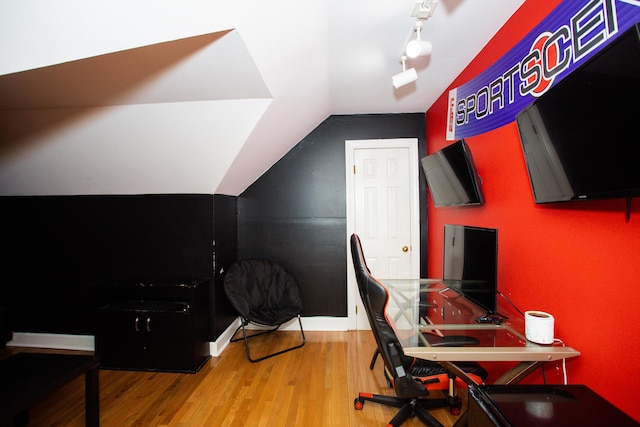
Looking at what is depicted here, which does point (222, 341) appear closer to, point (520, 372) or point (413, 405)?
point (413, 405)

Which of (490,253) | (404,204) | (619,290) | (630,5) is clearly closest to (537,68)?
(630,5)

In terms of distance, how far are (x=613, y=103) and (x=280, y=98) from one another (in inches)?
75.6

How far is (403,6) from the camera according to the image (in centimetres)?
176

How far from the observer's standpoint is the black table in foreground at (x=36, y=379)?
142 centimetres

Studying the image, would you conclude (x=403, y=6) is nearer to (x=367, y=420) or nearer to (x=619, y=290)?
(x=619, y=290)

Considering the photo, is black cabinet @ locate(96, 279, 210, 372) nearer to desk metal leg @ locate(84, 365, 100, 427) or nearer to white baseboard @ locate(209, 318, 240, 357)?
white baseboard @ locate(209, 318, 240, 357)

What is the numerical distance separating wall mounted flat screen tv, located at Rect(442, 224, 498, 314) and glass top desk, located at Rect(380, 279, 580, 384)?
0.37 feet

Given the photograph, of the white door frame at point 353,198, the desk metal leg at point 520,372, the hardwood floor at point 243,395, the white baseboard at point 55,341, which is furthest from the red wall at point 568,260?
the white baseboard at point 55,341

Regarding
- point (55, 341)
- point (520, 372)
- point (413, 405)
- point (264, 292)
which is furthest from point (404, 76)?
point (55, 341)

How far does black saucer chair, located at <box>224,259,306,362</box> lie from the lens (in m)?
3.03

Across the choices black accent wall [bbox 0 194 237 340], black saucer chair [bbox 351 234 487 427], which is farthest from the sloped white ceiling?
black saucer chair [bbox 351 234 487 427]

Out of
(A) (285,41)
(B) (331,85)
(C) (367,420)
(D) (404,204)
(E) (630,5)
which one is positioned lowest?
(C) (367,420)

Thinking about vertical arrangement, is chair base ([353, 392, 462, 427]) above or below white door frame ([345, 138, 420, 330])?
below

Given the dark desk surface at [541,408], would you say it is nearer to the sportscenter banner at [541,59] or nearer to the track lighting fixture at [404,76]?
the sportscenter banner at [541,59]
